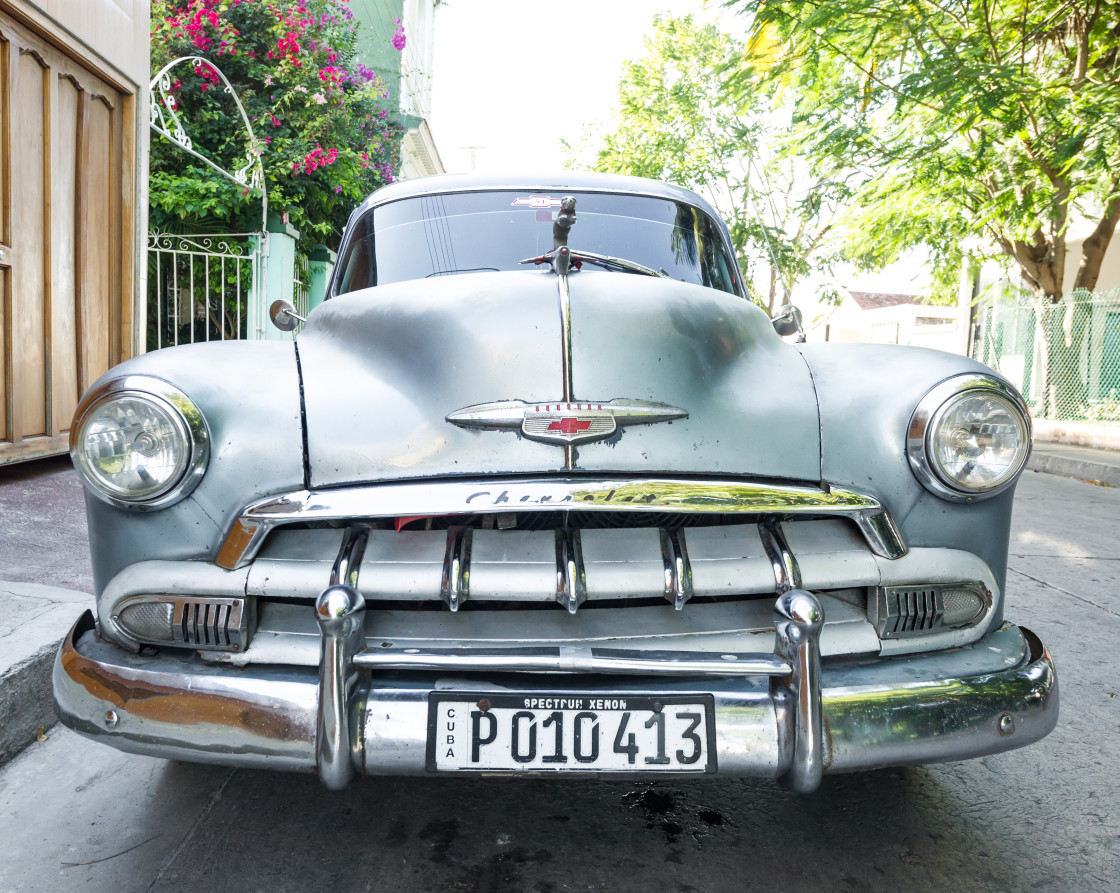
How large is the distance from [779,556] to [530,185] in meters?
1.74

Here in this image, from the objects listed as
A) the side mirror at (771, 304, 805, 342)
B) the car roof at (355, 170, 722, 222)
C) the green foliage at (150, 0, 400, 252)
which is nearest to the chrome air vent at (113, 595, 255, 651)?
the car roof at (355, 170, 722, 222)

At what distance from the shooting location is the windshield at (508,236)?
2641 mm

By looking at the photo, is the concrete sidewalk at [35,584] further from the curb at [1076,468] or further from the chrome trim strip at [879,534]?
the curb at [1076,468]

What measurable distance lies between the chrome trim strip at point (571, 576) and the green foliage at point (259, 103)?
7143 mm

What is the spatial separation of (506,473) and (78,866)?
1131mm

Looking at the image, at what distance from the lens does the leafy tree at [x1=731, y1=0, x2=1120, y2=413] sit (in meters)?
7.45

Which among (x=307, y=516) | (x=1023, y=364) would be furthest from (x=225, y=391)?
(x=1023, y=364)

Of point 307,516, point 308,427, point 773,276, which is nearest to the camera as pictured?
point 307,516

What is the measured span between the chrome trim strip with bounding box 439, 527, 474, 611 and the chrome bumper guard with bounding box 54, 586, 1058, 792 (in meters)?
0.10

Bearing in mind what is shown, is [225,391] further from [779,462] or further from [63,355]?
[63,355]

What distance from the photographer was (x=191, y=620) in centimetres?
157

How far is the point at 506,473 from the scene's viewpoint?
165cm

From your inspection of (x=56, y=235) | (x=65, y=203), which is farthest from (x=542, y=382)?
(x=65, y=203)

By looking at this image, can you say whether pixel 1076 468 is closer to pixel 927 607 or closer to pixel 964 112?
pixel 964 112
